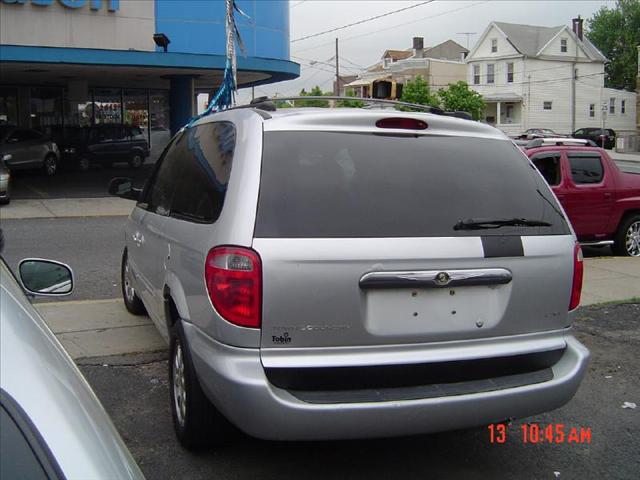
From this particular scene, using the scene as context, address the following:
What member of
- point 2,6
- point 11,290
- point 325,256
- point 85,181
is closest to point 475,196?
point 325,256

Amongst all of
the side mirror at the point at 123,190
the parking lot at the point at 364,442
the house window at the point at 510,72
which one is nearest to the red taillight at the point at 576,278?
the parking lot at the point at 364,442

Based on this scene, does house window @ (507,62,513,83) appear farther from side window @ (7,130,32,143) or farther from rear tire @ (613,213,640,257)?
rear tire @ (613,213,640,257)

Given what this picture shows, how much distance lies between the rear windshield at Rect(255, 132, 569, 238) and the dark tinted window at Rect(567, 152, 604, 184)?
23.6ft

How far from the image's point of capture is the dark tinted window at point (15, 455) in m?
1.26

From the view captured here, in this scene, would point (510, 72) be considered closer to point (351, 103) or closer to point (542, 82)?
point (542, 82)

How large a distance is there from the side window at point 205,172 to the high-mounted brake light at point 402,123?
79 centimetres

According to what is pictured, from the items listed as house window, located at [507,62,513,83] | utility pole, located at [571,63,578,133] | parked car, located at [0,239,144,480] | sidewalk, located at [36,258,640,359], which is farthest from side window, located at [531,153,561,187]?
utility pole, located at [571,63,578,133]

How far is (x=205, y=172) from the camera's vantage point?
402cm

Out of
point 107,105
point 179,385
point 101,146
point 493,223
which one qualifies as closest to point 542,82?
point 107,105

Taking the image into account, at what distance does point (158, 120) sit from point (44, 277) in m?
28.5

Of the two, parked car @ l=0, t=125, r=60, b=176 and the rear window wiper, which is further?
parked car @ l=0, t=125, r=60, b=176

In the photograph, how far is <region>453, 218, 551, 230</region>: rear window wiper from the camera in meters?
3.47

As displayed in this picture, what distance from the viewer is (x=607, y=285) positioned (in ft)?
28.3

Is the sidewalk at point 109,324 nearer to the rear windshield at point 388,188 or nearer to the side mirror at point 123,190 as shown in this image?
the side mirror at point 123,190
